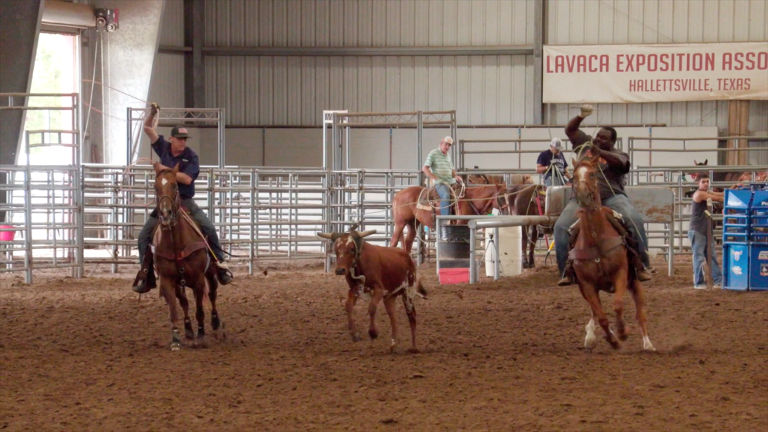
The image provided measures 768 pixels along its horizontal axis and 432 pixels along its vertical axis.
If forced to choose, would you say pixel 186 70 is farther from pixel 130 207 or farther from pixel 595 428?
pixel 595 428

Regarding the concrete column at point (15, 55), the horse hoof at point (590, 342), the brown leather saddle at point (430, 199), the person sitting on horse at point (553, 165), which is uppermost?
the concrete column at point (15, 55)

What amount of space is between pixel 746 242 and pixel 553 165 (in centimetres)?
319

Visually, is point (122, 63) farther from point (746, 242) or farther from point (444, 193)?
point (746, 242)

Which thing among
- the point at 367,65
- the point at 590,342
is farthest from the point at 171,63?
the point at 590,342

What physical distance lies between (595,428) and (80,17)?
19.9 metres

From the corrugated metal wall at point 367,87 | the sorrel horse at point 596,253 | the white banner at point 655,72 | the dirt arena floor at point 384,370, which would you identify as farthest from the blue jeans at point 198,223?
the corrugated metal wall at point 367,87

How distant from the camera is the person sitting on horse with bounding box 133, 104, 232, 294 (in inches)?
283

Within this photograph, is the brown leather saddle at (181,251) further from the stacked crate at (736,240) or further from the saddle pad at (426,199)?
the saddle pad at (426,199)

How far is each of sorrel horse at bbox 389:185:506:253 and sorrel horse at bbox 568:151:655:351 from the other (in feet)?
24.5

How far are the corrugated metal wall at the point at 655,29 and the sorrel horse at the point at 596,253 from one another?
780 inches

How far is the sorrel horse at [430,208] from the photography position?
1430 cm

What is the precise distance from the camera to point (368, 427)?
4523mm

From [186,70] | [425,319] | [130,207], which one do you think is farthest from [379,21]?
[425,319]

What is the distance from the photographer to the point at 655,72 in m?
25.2
